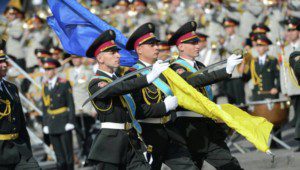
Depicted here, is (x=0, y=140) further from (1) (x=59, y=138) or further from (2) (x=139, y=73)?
(1) (x=59, y=138)

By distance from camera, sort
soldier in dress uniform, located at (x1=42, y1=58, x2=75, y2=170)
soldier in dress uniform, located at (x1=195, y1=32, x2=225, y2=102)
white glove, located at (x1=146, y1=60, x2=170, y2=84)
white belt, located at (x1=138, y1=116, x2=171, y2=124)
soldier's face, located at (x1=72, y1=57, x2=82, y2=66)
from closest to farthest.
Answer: white glove, located at (x1=146, y1=60, x2=170, y2=84) < white belt, located at (x1=138, y1=116, x2=171, y2=124) < soldier in dress uniform, located at (x1=42, y1=58, x2=75, y2=170) < soldier in dress uniform, located at (x1=195, y1=32, x2=225, y2=102) < soldier's face, located at (x1=72, y1=57, x2=82, y2=66)

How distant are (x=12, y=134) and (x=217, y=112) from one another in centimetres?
238

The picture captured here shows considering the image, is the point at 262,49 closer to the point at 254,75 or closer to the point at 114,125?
the point at 254,75

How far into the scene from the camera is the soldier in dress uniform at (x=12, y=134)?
36.0 ft

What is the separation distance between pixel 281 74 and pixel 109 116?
716 centimetres

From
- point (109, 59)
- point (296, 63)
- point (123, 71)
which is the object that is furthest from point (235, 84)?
point (109, 59)

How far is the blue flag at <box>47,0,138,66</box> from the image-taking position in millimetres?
12492

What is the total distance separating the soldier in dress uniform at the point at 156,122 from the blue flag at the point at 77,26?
29.8 inches

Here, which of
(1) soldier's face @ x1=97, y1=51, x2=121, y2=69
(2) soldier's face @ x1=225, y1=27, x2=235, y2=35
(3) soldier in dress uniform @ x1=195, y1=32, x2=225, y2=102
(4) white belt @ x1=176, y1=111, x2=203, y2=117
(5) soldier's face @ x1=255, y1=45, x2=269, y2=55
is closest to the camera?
(1) soldier's face @ x1=97, y1=51, x2=121, y2=69

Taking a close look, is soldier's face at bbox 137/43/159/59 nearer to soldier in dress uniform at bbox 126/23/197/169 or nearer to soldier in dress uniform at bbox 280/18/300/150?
soldier in dress uniform at bbox 126/23/197/169

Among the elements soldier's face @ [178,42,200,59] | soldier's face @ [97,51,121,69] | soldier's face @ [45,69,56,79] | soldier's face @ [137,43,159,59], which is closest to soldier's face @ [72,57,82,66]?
soldier's face @ [45,69,56,79]

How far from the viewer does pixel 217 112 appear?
11.2m

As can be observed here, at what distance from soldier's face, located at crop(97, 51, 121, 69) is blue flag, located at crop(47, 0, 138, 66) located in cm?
153

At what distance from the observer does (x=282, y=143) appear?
56.4ft
